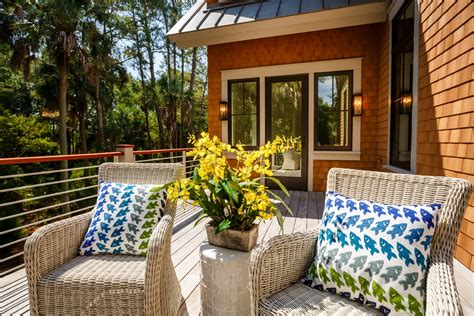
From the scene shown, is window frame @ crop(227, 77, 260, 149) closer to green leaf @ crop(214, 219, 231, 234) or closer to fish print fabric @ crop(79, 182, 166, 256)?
fish print fabric @ crop(79, 182, 166, 256)

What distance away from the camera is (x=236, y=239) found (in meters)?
1.40

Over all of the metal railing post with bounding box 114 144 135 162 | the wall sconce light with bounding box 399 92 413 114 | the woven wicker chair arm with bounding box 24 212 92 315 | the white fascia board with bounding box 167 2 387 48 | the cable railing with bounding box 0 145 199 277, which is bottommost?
the cable railing with bounding box 0 145 199 277

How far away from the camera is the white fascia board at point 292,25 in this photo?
377 cm

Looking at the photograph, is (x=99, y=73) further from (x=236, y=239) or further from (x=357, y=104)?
(x=236, y=239)

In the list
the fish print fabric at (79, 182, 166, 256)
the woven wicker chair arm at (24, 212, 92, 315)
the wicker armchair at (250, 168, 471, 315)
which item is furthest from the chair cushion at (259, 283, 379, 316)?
the woven wicker chair arm at (24, 212, 92, 315)

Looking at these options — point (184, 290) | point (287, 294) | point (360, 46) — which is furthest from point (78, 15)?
point (287, 294)

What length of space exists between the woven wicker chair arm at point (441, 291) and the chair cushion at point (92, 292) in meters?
1.17

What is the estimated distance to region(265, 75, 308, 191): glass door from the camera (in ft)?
15.7

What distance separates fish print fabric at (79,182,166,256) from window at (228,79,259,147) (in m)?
3.43

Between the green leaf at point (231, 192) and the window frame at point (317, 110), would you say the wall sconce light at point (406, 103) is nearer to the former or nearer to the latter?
the window frame at point (317, 110)

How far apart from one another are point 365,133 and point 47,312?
4468 mm

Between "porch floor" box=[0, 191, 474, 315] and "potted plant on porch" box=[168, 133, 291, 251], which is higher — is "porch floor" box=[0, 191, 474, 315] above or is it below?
below

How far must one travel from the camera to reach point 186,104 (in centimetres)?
1386

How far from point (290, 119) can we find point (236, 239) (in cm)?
383
